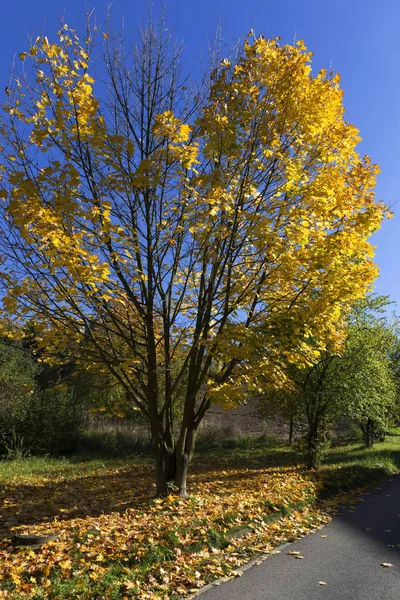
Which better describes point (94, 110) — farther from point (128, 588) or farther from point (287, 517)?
point (287, 517)

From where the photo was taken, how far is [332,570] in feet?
14.6

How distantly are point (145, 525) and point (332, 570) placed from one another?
2.15 meters

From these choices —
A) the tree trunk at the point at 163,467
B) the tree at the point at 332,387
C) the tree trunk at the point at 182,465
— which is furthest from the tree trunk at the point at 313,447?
the tree trunk at the point at 163,467

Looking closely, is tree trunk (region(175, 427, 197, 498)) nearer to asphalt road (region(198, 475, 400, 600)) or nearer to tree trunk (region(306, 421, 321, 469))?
asphalt road (region(198, 475, 400, 600))

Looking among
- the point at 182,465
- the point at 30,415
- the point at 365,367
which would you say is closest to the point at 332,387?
the point at 365,367

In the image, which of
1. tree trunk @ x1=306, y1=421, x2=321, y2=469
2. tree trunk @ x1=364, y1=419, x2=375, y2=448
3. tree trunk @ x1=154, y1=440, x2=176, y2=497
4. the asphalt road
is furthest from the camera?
tree trunk @ x1=364, y1=419, x2=375, y2=448

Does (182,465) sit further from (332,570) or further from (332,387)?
(332,387)

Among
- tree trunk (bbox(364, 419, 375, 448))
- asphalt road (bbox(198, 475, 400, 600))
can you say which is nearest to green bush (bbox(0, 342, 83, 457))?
asphalt road (bbox(198, 475, 400, 600))

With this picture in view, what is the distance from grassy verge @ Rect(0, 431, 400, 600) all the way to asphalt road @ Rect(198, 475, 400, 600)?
246mm

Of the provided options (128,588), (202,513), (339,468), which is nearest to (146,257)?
(202,513)

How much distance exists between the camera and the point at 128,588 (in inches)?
146

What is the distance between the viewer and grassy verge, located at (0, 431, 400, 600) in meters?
3.88

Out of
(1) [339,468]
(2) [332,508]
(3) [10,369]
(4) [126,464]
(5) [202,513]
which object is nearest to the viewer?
(5) [202,513]

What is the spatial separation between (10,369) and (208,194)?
1403cm
